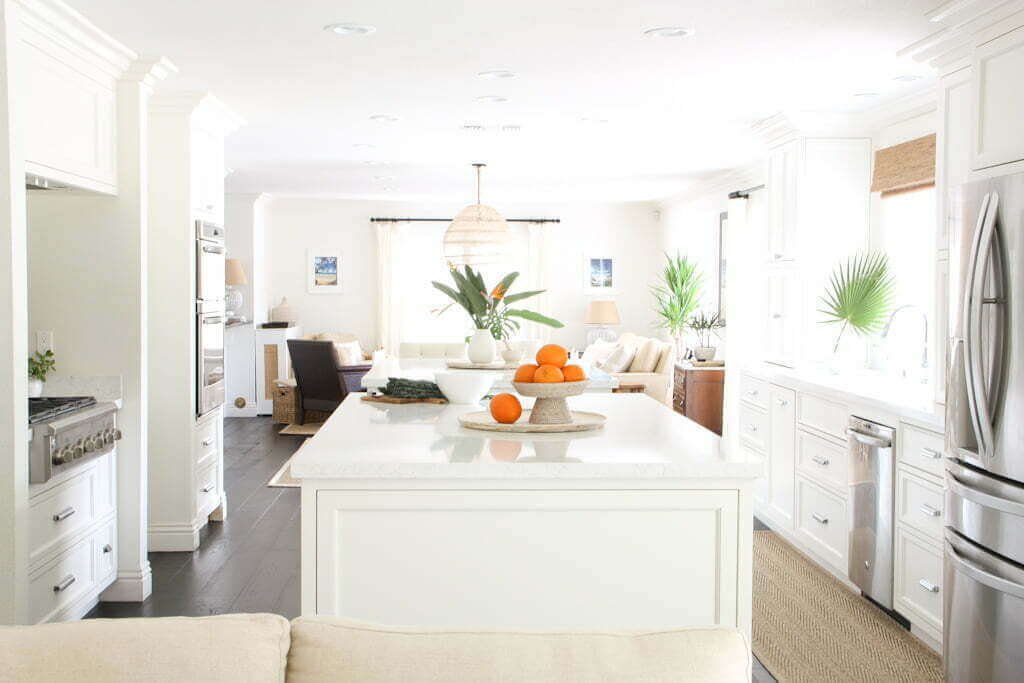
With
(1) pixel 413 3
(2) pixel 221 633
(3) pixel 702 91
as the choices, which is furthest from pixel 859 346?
(2) pixel 221 633

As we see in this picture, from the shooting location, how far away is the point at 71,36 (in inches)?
145

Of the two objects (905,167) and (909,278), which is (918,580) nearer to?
(909,278)

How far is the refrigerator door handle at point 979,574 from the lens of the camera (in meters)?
2.82

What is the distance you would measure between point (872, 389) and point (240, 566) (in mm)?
3146

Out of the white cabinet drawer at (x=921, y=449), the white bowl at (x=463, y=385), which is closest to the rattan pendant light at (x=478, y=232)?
the white bowl at (x=463, y=385)

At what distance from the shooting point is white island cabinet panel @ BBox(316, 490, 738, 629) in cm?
259

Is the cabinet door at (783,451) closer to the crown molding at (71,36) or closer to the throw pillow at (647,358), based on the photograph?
the throw pillow at (647,358)

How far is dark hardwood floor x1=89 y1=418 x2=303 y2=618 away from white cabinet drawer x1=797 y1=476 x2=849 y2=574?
97.4 inches

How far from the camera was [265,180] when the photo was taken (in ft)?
31.7

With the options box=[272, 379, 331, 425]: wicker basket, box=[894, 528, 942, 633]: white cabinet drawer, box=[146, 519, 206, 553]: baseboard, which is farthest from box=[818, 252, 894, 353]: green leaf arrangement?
box=[272, 379, 331, 425]: wicker basket

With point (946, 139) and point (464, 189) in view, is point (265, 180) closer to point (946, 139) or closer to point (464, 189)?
point (464, 189)

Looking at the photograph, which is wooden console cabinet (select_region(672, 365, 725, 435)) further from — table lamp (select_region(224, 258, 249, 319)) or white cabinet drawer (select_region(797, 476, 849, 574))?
table lamp (select_region(224, 258, 249, 319))

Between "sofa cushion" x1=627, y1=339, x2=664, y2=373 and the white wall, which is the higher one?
the white wall

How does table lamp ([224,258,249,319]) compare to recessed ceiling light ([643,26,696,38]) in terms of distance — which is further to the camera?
table lamp ([224,258,249,319])
